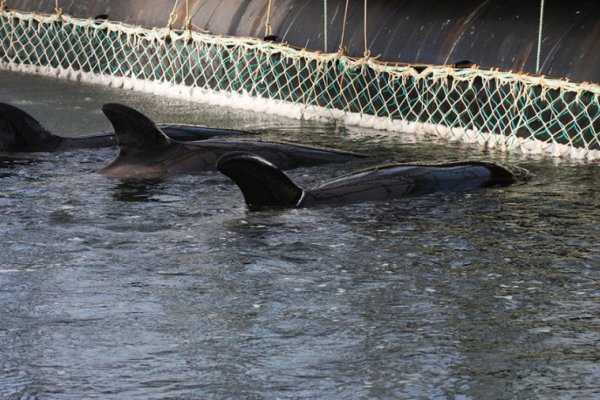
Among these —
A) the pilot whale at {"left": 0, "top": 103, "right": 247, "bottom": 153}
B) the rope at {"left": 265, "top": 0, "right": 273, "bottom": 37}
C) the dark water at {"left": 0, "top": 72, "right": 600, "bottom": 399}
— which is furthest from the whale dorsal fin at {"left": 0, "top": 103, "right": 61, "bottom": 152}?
the rope at {"left": 265, "top": 0, "right": 273, "bottom": 37}

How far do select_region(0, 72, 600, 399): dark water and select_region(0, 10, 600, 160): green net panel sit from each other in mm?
1909

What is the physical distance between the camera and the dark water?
793cm

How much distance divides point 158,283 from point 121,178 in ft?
14.0

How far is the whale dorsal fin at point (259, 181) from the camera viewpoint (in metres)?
11.8

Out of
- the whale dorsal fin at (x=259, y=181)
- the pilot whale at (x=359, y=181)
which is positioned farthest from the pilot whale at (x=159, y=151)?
the whale dorsal fin at (x=259, y=181)

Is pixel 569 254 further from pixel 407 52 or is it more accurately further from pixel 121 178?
pixel 407 52

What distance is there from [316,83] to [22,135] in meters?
5.32

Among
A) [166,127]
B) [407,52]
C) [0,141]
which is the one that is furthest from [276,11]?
[0,141]

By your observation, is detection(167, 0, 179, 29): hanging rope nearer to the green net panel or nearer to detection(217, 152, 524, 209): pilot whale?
the green net panel

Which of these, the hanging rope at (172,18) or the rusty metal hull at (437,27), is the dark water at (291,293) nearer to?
the rusty metal hull at (437,27)

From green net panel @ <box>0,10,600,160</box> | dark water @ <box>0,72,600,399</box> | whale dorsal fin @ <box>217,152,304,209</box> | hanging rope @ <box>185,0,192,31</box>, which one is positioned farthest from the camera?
hanging rope @ <box>185,0,192,31</box>

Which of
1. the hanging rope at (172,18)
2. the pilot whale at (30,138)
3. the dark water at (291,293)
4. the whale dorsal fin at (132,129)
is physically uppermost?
the hanging rope at (172,18)

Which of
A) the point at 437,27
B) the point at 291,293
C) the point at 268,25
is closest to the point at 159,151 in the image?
the point at 291,293

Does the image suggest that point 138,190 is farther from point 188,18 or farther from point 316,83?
point 188,18
